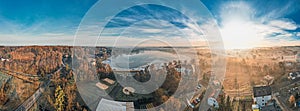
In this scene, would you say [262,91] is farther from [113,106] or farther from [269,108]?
[113,106]

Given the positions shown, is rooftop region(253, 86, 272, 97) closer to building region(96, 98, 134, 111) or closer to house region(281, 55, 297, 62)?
house region(281, 55, 297, 62)

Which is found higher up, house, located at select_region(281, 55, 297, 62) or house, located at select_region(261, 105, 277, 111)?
house, located at select_region(281, 55, 297, 62)

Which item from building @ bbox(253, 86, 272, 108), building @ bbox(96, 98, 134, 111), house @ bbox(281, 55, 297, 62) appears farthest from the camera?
house @ bbox(281, 55, 297, 62)

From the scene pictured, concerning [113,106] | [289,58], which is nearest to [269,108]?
[289,58]

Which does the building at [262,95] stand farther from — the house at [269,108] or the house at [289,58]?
the house at [289,58]

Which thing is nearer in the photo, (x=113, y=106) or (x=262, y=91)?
(x=113, y=106)

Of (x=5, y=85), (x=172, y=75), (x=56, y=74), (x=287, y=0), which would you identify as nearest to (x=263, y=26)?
(x=287, y=0)

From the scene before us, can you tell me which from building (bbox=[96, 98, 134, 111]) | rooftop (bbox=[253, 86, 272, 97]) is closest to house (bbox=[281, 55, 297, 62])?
rooftop (bbox=[253, 86, 272, 97])

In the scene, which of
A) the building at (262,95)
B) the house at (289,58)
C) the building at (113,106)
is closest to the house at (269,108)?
the building at (262,95)

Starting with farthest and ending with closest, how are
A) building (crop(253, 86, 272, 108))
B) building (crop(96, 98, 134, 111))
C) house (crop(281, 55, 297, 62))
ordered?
1. house (crop(281, 55, 297, 62))
2. building (crop(253, 86, 272, 108))
3. building (crop(96, 98, 134, 111))
